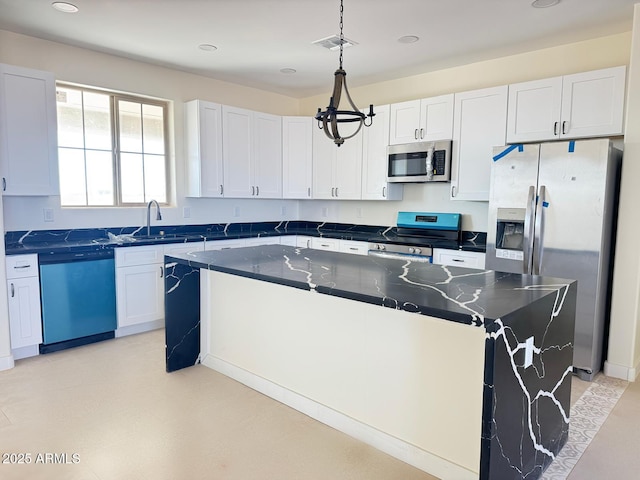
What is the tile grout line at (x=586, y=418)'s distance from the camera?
2096mm

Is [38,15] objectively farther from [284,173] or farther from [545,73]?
[545,73]

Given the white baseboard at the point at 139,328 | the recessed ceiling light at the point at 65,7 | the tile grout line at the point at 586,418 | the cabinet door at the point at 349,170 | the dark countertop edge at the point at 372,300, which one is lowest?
the tile grout line at the point at 586,418

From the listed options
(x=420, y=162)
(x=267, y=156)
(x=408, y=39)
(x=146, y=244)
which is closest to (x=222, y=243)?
(x=146, y=244)

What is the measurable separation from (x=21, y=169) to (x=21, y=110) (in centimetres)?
47

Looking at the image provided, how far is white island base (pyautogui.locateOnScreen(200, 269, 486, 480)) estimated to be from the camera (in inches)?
74.7

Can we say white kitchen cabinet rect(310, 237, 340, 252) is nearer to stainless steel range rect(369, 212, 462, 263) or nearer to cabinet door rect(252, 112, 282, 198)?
stainless steel range rect(369, 212, 462, 263)

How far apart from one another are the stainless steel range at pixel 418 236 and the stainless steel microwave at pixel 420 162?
1.60 ft

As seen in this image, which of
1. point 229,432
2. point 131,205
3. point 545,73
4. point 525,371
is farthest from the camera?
point 131,205

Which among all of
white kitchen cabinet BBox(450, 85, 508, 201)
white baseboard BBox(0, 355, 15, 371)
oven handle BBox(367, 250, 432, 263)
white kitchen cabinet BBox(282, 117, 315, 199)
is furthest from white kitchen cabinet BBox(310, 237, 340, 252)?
white baseboard BBox(0, 355, 15, 371)

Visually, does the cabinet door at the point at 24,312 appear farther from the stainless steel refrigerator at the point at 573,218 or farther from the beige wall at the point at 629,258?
the beige wall at the point at 629,258

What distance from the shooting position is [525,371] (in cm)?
178

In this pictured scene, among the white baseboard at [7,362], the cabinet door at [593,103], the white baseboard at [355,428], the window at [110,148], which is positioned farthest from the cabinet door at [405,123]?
the white baseboard at [7,362]

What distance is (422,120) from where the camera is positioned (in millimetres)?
4367

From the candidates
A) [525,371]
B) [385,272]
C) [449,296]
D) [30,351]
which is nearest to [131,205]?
[30,351]
